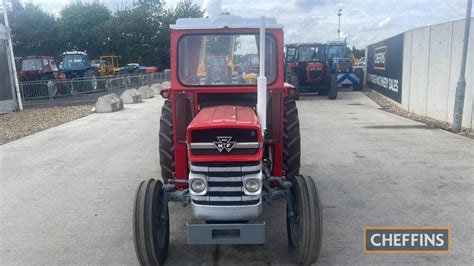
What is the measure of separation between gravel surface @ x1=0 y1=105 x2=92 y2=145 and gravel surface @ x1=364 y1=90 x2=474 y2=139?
34.5ft

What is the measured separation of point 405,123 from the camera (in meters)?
11.0

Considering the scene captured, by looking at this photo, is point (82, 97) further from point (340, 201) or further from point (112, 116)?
point (340, 201)

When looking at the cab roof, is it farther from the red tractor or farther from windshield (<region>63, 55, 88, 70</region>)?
windshield (<region>63, 55, 88, 70</region>)

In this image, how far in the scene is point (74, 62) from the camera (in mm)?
25781

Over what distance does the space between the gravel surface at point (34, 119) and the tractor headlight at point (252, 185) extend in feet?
28.3

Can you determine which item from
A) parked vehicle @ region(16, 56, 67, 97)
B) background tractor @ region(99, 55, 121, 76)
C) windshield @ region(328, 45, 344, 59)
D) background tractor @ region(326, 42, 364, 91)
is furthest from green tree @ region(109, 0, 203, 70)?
background tractor @ region(326, 42, 364, 91)

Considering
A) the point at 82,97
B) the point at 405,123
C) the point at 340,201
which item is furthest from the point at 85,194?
the point at 82,97

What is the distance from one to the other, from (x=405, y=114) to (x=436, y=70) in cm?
214

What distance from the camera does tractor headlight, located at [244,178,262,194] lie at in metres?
3.46

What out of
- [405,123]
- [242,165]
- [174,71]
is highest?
[174,71]

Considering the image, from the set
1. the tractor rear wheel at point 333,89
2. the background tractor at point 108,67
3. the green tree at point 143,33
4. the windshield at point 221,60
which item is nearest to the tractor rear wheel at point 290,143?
the windshield at point 221,60

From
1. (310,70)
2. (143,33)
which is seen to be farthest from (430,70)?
(143,33)

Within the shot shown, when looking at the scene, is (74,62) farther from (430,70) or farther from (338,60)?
(430,70)

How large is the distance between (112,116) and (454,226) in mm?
11529
